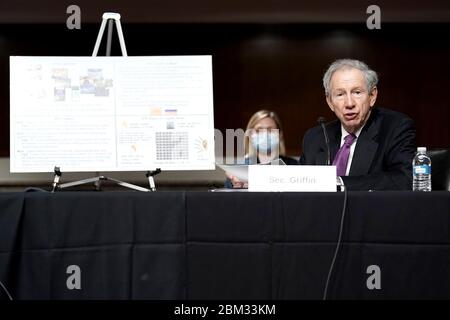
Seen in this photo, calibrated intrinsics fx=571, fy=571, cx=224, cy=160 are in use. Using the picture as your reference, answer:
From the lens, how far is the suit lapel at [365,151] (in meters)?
2.46

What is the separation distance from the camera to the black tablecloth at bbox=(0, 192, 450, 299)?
5.97ft

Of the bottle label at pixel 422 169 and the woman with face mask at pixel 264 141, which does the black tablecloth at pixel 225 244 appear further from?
the woman with face mask at pixel 264 141

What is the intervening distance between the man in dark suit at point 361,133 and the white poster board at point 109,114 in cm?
62

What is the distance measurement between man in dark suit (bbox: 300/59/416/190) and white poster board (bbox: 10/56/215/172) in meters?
0.62

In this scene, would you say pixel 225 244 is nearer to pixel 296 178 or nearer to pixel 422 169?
pixel 296 178

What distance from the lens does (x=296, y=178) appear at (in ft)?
6.32

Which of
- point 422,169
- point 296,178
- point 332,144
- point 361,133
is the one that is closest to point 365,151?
point 361,133

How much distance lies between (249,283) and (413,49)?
4.24 m

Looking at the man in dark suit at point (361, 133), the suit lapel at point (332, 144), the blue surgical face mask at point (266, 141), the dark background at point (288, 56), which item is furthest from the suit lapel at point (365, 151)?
the dark background at point (288, 56)

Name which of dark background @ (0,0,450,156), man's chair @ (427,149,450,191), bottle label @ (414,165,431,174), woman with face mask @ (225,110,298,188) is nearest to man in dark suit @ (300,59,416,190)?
bottle label @ (414,165,431,174)

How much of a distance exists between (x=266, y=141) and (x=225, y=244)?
7.07 feet

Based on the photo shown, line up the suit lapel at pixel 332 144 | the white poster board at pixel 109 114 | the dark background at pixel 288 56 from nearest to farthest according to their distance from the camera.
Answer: the suit lapel at pixel 332 144 < the white poster board at pixel 109 114 < the dark background at pixel 288 56

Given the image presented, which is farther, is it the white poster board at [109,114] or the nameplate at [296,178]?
the white poster board at [109,114]

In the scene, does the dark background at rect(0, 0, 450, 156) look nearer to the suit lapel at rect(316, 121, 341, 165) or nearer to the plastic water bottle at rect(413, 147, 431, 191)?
the suit lapel at rect(316, 121, 341, 165)
